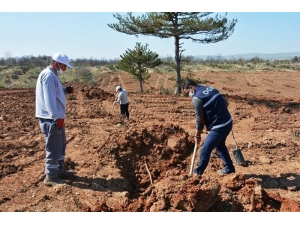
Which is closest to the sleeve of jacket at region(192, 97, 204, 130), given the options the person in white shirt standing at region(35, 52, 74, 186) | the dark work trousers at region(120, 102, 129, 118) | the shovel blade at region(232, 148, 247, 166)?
the shovel blade at region(232, 148, 247, 166)

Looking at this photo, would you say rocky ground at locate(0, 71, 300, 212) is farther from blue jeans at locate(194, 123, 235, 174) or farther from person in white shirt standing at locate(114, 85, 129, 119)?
person in white shirt standing at locate(114, 85, 129, 119)

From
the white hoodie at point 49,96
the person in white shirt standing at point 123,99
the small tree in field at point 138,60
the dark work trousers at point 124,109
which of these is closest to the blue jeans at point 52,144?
the white hoodie at point 49,96

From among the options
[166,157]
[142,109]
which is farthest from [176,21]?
[166,157]

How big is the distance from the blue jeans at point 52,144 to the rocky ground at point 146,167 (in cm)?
28

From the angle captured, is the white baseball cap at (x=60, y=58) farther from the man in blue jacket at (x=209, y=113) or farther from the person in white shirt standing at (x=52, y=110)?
the man in blue jacket at (x=209, y=113)

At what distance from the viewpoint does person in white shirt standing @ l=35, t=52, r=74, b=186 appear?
14.8ft

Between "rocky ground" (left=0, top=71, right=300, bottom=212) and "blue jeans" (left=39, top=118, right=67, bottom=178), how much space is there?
28 cm

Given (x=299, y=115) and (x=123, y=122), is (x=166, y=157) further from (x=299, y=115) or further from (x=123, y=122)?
(x=299, y=115)

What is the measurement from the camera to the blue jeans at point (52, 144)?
4.67m

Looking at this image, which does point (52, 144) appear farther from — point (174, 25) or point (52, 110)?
point (174, 25)

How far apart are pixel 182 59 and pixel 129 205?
13.7 metres

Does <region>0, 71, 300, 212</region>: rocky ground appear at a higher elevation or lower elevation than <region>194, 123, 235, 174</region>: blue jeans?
lower

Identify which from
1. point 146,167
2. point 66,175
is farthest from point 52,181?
point 146,167

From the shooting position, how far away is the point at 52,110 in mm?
4508
